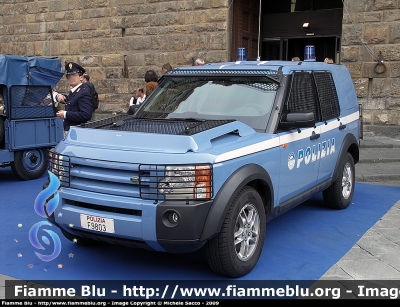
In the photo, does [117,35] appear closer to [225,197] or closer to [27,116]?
[27,116]

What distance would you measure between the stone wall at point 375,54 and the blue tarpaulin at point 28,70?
7.01 m

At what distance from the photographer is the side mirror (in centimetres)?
502

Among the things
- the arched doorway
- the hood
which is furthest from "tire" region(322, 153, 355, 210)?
the arched doorway

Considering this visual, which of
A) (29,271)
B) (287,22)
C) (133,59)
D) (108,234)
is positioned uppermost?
(287,22)

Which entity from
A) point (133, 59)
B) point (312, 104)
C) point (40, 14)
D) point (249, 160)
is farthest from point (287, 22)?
point (249, 160)

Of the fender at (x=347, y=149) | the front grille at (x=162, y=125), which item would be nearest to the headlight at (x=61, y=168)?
the front grille at (x=162, y=125)

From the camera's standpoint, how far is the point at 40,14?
16500 mm

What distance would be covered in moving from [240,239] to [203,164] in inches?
34.6

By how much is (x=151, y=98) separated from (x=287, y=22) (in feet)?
34.1

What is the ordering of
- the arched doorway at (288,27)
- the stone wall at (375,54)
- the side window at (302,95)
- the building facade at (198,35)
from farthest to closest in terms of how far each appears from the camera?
the arched doorway at (288,27), the building facade at (198,35), the stone wall at (375,54), the side window at (302,95)

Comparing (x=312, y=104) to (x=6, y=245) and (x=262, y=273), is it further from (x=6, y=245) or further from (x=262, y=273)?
(x=6, y=245)

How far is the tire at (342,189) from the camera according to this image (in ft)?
22.0

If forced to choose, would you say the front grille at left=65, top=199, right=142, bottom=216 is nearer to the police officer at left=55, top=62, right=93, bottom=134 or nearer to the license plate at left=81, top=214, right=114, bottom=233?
the license plate at left=81, top=214, right=114, bottom=233

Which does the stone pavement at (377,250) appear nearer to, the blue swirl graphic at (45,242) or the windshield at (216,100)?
the windshield at (216,100)
